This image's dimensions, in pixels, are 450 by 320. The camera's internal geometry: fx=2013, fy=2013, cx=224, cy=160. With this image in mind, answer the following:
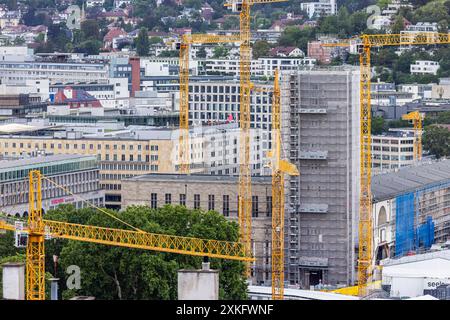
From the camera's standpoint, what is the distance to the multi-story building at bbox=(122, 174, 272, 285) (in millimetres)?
56812

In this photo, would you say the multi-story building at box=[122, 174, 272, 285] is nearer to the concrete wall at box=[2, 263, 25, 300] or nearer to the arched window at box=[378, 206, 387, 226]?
the arched window at box=[378, 206, 387, 226]

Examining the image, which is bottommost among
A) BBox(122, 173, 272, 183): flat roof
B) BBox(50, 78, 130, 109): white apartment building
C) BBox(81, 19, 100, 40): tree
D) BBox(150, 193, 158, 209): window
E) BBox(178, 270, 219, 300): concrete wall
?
BBox(50, 78, 130, 109): white apartment building

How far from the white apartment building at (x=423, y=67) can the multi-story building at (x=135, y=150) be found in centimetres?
5885

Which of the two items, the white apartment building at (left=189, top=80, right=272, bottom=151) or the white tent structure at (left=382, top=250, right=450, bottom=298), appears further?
the white apartment building at (left=189, top=80, right=272, bottom=151)

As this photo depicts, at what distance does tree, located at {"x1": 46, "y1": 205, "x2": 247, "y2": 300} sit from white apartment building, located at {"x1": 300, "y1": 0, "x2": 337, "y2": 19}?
136345 mm

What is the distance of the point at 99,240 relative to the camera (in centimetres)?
4291

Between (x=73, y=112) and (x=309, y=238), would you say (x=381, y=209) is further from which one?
(x=73, y=112)

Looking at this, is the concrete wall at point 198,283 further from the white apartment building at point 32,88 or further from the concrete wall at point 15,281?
the white apartment building at point 32,88

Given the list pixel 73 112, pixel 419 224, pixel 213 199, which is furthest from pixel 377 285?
pixel 73 112

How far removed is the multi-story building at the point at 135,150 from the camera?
75.6 meters

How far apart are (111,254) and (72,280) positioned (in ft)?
3.70

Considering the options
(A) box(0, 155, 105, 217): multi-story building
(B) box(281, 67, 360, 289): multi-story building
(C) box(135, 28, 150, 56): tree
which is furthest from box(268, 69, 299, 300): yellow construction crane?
(C) box(135, 28, 150, 56): tree

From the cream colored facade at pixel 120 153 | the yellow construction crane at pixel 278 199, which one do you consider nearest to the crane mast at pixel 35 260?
the yellow construction crane at pixel 278 199

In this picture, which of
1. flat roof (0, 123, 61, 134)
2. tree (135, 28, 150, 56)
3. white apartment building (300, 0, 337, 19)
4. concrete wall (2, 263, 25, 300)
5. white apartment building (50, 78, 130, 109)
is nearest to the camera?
concrete wall (2, 263, 25, 300)
